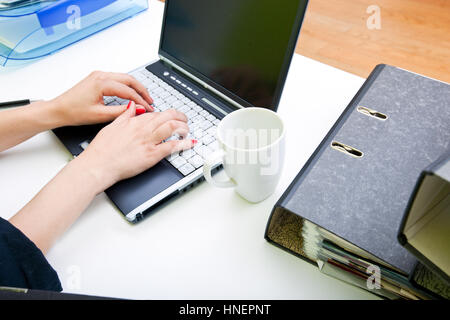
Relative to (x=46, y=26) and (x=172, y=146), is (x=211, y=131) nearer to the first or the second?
(x=172, y=146)

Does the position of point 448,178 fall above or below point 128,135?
above

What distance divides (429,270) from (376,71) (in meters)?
0.39

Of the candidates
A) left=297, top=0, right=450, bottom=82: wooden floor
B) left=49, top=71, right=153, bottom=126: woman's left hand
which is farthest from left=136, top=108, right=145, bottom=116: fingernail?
left=297, top=0, right=450, bottom=82: wooden floor

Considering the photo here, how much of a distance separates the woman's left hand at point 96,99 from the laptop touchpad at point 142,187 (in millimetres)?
166

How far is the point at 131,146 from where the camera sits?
60 cm

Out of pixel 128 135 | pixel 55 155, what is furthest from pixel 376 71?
pixel 55 155

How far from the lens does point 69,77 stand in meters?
0.88

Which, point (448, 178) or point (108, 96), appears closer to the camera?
point (448, 178)

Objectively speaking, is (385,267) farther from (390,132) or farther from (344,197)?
(390,132)

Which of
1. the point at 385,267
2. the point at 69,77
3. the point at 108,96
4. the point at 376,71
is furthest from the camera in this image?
the point at 69,77

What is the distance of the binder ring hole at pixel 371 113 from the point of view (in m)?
0.55

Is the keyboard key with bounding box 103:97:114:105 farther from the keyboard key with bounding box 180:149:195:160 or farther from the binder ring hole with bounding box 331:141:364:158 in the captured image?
the binder ring hole with bounding box 331:141:364:158

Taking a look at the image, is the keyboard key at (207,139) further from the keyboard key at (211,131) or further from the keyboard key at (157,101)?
the keyboard key at (157,101)

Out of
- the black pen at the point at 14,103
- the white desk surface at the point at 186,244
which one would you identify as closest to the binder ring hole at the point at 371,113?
the white desk surface at the point at 186,244
